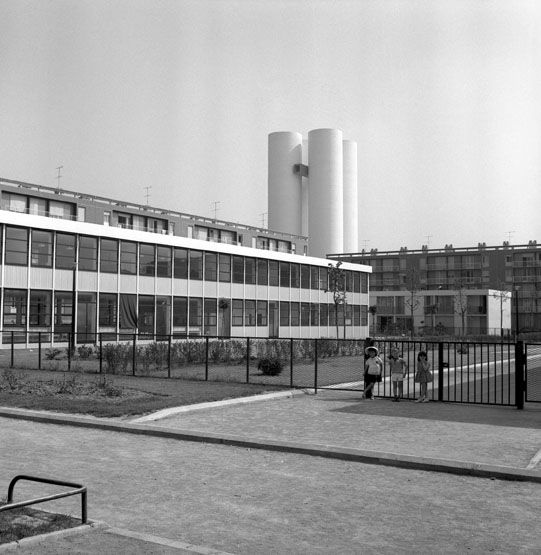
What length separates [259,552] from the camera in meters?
6.04

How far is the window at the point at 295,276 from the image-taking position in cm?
6475

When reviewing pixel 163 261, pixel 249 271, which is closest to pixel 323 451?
pixel 163 261

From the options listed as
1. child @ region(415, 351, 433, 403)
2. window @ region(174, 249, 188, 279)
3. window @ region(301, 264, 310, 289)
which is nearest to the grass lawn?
child @ region(415, 351, 433, 403)

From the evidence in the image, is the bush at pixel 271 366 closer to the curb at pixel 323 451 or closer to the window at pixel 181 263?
the curb at pixel 323 451

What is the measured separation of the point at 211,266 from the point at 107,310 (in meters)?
11.5

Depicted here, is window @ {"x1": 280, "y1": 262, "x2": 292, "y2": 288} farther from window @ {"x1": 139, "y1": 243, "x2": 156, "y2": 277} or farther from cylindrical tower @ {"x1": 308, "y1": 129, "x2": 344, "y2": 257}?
cylindrical tower @ {"x1": 308, "y1": 129, "x2": 344, "y2": 257}

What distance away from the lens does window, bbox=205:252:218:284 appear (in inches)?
2149

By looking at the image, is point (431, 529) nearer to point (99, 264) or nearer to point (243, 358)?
point (243, 358)

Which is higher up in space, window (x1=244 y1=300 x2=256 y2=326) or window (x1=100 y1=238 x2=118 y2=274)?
window (x1=100 y1=238 x2=118 y2=274)

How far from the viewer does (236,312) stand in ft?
188

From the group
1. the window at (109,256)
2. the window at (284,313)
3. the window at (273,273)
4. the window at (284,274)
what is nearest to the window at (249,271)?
the window at (273,273)

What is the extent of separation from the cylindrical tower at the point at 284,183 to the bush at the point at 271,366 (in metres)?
90.5

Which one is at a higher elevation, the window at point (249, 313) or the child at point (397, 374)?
the window at point (249, 313)

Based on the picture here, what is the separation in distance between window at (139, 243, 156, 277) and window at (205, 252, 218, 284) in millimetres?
5971
